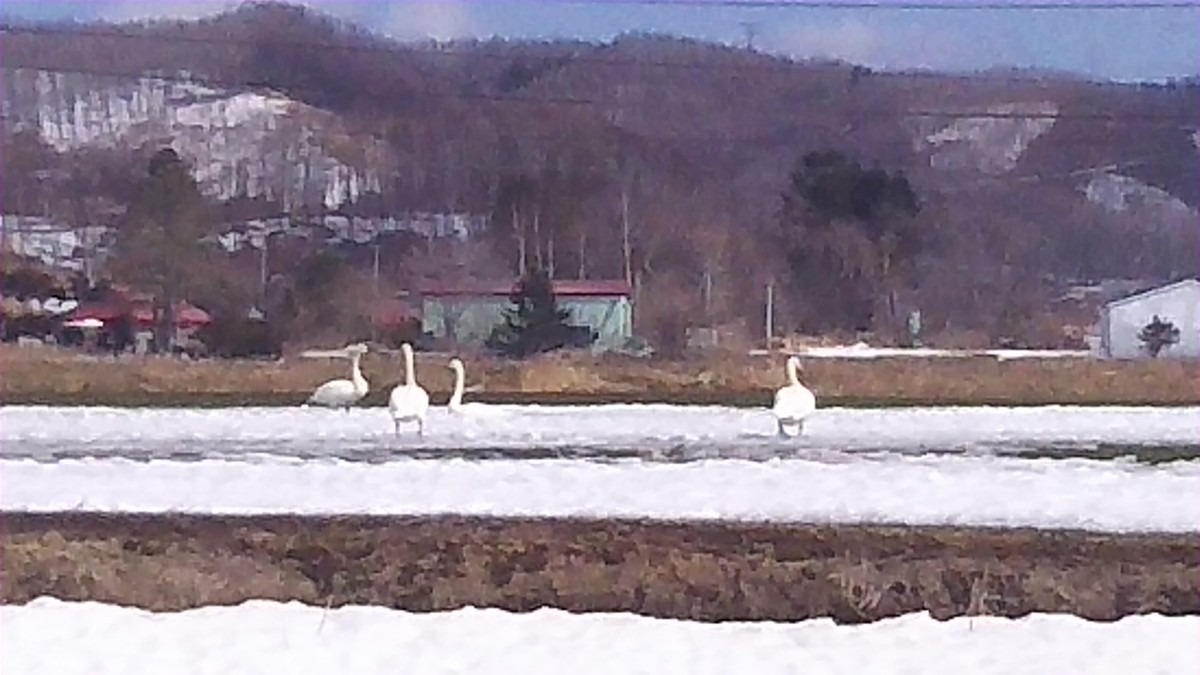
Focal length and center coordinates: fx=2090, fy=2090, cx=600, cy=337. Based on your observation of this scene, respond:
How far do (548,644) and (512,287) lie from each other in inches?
1635

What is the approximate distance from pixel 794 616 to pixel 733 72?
53.9 meters

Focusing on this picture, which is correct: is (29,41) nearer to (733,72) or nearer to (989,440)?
(733,72)

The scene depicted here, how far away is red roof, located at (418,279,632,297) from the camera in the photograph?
163 ft

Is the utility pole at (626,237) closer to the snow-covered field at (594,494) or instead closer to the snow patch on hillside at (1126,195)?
the snow patch on hillside at (1126,195)

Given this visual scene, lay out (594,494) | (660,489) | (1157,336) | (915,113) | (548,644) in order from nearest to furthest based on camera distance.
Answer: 1. (548,644)
2. (594,494)
3. (660,489)
4. (1157,336)
5. (915,113)

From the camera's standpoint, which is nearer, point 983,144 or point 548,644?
point 548,644

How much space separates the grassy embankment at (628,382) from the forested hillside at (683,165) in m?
18.8

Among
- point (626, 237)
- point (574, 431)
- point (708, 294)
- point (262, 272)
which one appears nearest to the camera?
point (574, 431)

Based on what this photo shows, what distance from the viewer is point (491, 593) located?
8.65 meters

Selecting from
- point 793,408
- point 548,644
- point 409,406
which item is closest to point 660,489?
point 548,644

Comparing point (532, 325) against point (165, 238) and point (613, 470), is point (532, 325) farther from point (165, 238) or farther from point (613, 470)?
point (613, 470)

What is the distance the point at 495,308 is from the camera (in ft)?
164

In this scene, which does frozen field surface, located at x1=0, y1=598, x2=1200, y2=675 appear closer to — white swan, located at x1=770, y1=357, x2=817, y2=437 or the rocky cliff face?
white swan, located at x1=770, y1=357, x2=817, y2=437

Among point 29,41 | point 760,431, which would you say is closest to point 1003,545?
point 760,431
